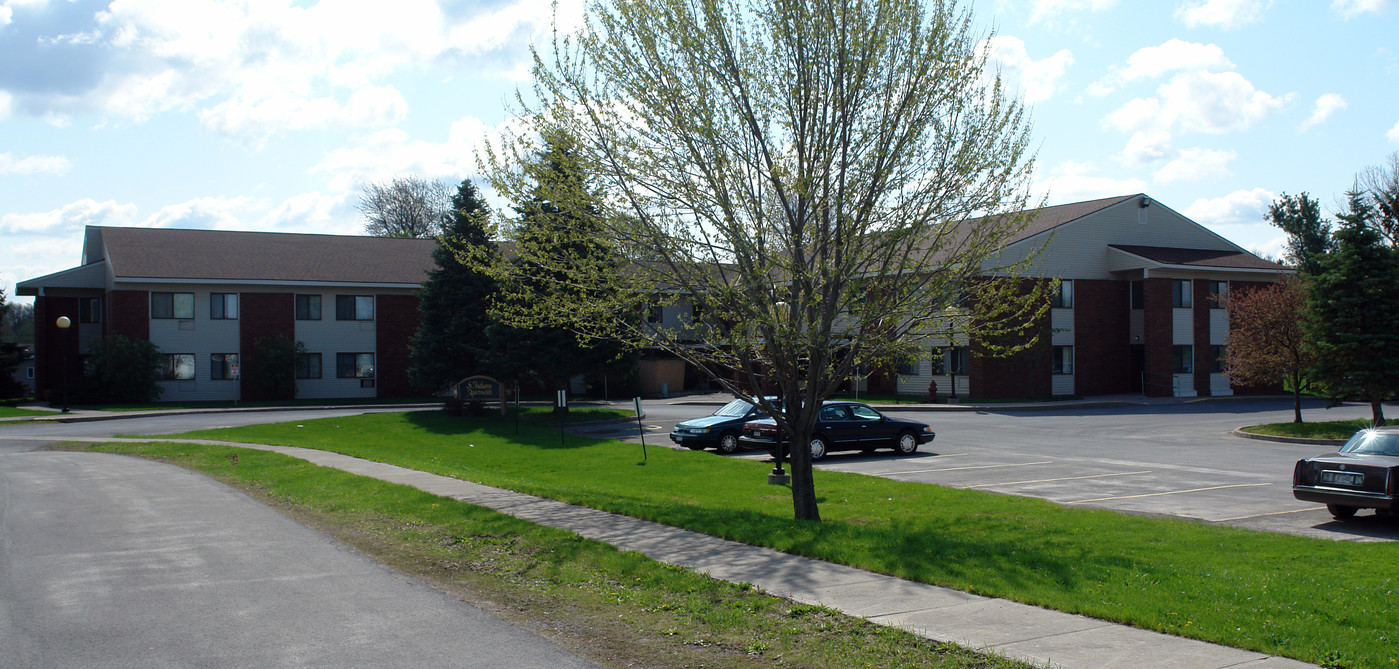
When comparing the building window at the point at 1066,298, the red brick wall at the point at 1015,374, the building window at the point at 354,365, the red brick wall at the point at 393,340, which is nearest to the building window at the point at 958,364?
the red brick wall at the point at 1015,374

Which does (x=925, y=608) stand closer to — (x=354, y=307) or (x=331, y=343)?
(x=331, y=343)

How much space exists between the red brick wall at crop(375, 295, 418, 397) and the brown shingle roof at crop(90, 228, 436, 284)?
1253mm

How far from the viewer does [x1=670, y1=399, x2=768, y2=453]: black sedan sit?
79.9 ft

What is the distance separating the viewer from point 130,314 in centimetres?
4300

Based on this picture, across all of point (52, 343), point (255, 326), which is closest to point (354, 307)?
point (255, 326)

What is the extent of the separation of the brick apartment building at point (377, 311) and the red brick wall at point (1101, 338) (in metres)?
0.07

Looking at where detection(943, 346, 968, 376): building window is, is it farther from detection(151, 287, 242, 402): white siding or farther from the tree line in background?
detection(151, 287, 242, 402): white siding

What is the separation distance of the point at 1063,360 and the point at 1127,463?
1036 inches

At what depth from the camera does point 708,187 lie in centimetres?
1233

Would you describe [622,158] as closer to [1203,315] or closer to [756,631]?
[756,631]

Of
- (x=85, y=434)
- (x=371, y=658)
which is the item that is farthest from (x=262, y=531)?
(x=85, y=434)

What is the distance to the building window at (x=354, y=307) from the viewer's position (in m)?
47.3

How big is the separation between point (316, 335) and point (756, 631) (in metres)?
43.8

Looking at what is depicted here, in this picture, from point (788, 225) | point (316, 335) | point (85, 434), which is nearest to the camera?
point (788, 225)
